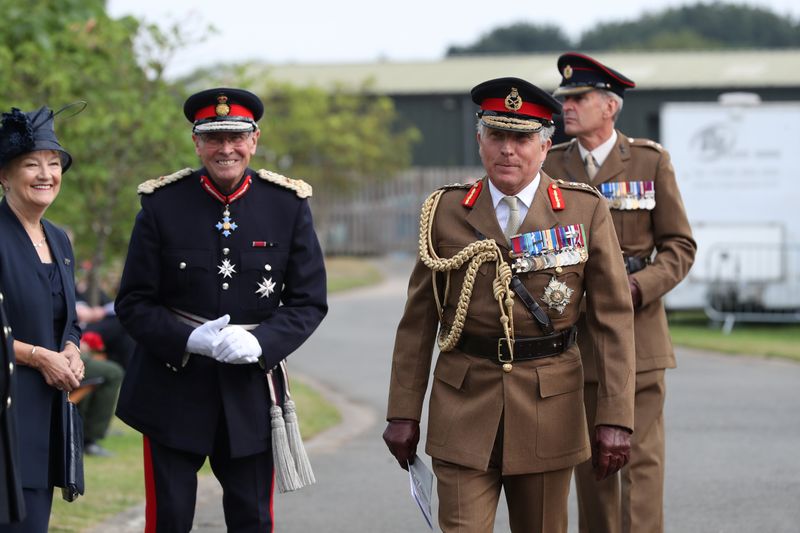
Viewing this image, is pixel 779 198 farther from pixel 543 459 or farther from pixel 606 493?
pixel 543 459

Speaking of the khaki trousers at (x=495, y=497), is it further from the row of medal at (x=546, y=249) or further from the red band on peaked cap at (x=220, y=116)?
the red band on peaked cap at (x=220, y=116)

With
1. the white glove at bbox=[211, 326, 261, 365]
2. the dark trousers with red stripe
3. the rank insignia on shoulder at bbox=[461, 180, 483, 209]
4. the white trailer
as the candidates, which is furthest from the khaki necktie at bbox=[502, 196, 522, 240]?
the white trailer

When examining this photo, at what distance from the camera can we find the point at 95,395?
9.73 m

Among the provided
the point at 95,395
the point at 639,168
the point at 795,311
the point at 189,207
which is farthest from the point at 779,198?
the point at 189,207

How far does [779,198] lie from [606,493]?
13184 millimetres

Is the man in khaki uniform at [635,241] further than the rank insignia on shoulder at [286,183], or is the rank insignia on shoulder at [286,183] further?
the man in khaki uniform at [635,241]

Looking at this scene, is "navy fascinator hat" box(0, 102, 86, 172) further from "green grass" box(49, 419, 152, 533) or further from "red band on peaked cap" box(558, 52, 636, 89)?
"green grass" box(49, 419, 152, 533)

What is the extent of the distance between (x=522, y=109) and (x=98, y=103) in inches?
312

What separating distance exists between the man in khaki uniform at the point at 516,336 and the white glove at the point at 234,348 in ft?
1.88

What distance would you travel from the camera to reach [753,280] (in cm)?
1819

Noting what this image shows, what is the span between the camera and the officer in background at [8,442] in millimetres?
4414

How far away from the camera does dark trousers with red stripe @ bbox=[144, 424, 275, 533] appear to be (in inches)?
209

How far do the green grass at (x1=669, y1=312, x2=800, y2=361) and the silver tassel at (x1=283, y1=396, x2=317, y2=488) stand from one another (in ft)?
33.7

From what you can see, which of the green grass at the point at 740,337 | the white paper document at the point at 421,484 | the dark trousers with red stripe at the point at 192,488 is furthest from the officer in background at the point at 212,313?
the green grass at the point at 740,337
